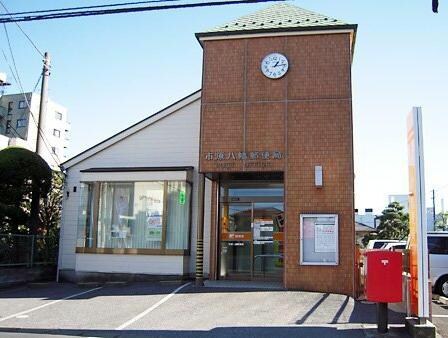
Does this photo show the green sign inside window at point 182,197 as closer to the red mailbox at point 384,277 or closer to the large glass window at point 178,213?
the large glass window at point 178,213

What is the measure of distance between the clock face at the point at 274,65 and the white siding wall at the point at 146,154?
3.44 metres

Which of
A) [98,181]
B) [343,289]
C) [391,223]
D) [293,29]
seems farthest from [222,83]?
[391,223]

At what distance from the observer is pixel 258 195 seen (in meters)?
16.2

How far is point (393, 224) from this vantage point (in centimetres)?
4616

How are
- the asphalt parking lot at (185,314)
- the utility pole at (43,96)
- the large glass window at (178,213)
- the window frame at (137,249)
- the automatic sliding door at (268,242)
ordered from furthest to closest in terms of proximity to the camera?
the utility pole at (43,96), the large glass window at (178,213), the window frame at (137,249), the automatic sliding door at (268,242), the asphalt parking lot at (185,314)

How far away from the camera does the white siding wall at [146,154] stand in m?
17.6

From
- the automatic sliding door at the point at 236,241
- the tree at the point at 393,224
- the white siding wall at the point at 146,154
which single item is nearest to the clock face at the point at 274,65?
the white siding wall at the point at 146,154

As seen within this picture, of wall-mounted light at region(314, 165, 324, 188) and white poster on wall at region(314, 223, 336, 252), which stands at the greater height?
wall-mounted light at region(314, 165, 324, 188)

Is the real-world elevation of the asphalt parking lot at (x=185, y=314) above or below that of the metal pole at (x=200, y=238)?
below

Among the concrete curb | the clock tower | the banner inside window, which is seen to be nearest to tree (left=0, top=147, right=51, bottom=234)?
the clock tower

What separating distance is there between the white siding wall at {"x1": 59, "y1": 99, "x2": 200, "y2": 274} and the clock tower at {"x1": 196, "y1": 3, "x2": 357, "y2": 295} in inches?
77.2

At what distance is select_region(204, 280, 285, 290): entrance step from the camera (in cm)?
1423

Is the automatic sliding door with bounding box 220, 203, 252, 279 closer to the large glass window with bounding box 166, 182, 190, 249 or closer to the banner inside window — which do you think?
the large glass window with bounding box 166, 182, 190, 249

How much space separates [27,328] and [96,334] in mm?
1544
